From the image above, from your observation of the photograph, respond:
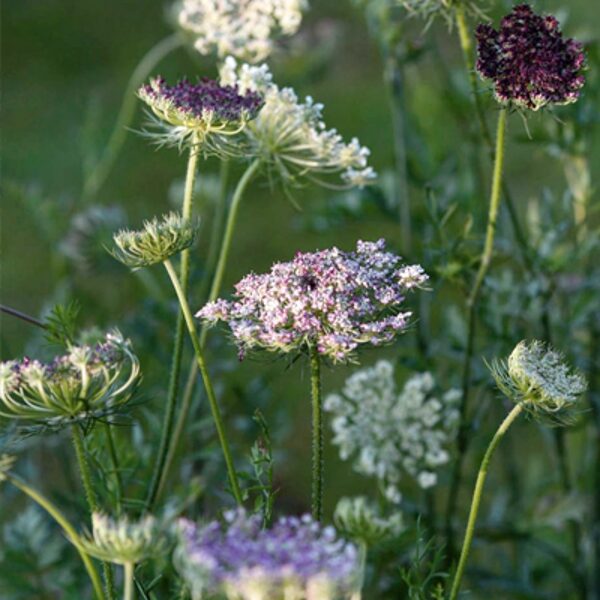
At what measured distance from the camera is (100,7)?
374 cm

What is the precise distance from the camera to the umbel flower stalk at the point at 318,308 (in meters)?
0.69

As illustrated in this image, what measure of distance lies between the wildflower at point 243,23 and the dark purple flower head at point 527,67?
33cm

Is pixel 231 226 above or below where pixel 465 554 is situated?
above

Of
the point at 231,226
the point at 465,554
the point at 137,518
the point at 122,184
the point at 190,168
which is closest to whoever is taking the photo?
the point at 465,554

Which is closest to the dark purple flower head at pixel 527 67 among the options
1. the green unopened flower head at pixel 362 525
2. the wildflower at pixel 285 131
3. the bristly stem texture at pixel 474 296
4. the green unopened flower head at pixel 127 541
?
the bristly stem texture at pixel 474 296

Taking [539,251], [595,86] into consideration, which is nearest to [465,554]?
[539,251]

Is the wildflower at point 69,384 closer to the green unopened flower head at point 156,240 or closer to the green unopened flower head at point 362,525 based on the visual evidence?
the green unopened flower head at point 156,240

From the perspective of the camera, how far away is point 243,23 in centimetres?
112

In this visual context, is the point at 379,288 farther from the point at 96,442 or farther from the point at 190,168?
the point at 96,442

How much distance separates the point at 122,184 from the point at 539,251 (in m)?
1.79

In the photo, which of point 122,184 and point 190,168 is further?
point 122,184

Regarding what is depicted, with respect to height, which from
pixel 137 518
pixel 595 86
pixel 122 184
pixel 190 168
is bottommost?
pixel 137 518

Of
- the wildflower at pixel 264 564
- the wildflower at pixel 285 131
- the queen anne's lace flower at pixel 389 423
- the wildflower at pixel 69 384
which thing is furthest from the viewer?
the queen anne's lace flower at pixel 389 423

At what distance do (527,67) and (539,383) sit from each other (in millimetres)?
242
